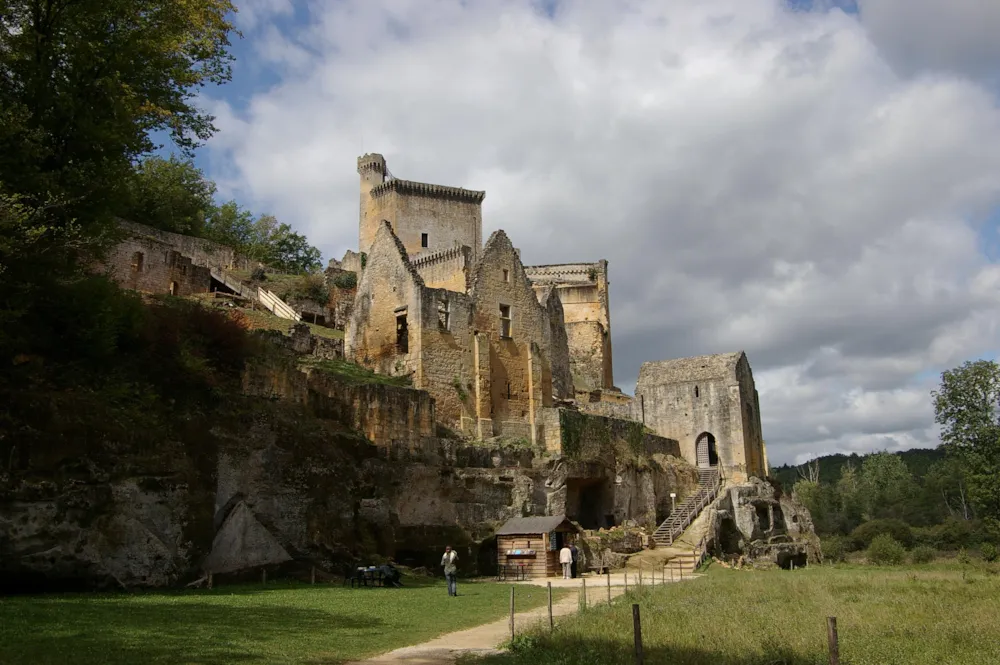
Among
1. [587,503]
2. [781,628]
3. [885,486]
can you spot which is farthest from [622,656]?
[885,486]

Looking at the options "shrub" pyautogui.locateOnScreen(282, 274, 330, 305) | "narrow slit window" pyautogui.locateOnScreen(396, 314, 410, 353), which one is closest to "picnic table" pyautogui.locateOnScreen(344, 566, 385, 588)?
"narrow slit window" pyautogui.locateOnScreen(396, 314, 410, 353)

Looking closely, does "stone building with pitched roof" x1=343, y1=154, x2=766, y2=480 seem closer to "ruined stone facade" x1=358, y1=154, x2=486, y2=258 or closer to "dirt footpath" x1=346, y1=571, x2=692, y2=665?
"ruined stone facade" x1=358, y1=154, x2=486, y2=258

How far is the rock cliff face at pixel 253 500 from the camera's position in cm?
1633

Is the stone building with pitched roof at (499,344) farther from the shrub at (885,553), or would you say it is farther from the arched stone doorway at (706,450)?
the shrub at (885,553)

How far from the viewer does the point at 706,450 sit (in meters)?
49.1

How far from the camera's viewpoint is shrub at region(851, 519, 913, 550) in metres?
57.3

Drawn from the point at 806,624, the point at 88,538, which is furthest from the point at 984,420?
the point at 88,538

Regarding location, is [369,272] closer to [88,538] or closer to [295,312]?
[295,312]

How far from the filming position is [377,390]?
27875 millimetres

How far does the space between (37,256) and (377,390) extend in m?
11.8

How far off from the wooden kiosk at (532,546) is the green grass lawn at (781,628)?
6369mm

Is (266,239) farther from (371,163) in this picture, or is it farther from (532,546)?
(532,546)

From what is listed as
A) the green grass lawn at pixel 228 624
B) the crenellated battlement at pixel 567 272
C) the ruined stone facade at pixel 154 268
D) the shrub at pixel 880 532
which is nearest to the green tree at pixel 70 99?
the green grass lawn at pixel 228 624

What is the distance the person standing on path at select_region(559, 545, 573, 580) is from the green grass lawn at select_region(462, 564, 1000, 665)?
4.95 m
